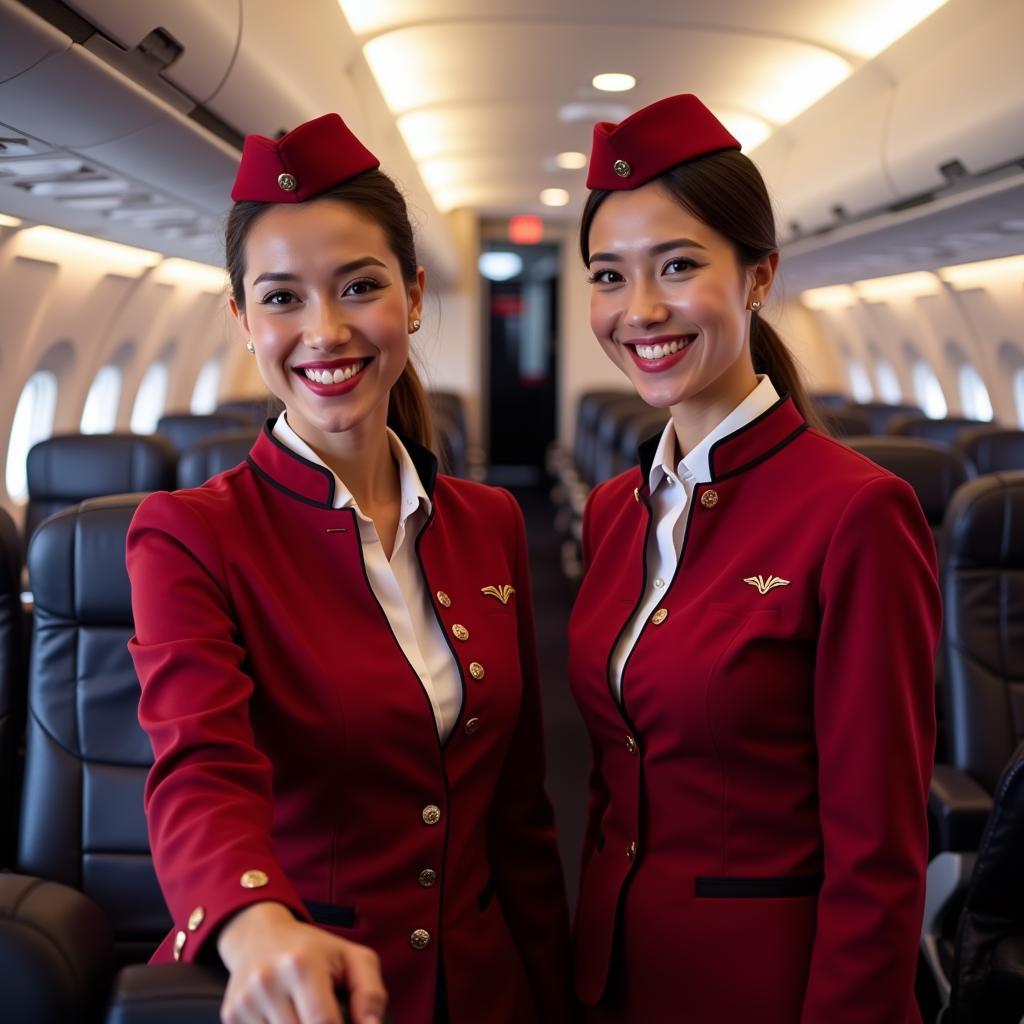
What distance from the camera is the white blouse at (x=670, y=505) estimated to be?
1692mm

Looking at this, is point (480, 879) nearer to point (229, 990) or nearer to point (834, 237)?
point (229, 990)

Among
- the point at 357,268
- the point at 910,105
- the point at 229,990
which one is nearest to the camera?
the point at 229,990

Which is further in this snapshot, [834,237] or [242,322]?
[834,237]

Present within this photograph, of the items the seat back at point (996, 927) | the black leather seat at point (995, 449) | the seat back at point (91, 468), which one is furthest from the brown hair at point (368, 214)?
the black leather seat at point (995, 449)

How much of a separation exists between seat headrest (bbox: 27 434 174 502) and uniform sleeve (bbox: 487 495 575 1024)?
3.22 metres

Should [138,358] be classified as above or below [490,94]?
below

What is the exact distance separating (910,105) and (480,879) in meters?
4.15

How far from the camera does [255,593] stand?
1474mm

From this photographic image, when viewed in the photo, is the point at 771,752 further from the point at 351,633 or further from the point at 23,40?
the point at 23,40

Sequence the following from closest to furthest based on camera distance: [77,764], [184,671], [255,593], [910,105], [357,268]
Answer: [184,671] → [255,593] → [357,268] → [77,764] → [910,105]

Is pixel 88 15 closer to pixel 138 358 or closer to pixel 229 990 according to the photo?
pixel 229 990

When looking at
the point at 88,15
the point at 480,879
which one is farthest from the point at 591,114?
the point at 480,879

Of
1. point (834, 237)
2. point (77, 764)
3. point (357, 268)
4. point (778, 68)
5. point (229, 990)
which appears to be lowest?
point (77, 764)

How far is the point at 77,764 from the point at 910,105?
4.17 m
